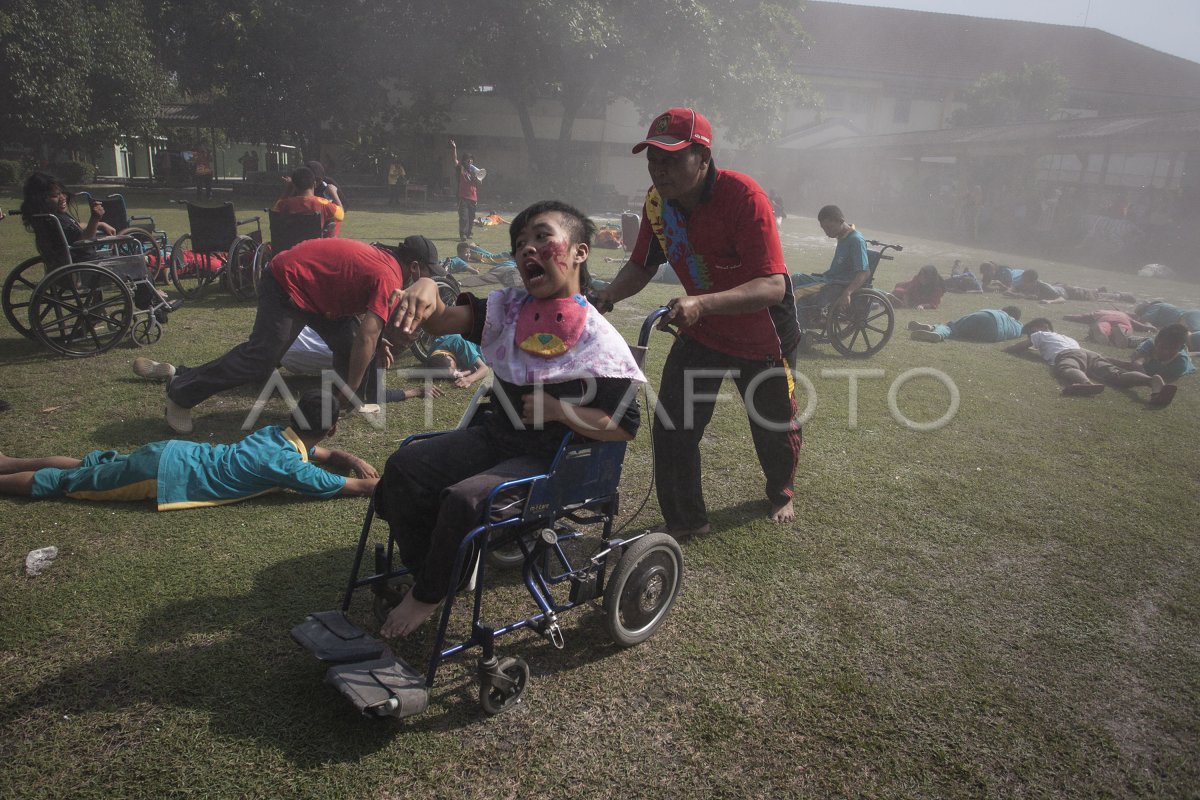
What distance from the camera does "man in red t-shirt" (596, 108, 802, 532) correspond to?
10.8ft

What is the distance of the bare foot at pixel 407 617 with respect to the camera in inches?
102

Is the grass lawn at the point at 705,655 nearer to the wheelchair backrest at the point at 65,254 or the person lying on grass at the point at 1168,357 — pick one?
the wheelchair backrest at the point at 65,254

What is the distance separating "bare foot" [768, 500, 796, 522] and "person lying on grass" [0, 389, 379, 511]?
7.28 feet

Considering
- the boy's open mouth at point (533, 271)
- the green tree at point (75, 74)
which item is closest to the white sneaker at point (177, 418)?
the boy's open mouth at point (533, 271)

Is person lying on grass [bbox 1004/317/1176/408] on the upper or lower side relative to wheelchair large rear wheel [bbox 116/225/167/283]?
lower

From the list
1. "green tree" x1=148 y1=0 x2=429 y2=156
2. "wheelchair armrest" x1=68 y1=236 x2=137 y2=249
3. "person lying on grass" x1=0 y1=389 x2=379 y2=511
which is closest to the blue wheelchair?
"person lying on grass" x1=0 y1=389 x2=379 y2=511

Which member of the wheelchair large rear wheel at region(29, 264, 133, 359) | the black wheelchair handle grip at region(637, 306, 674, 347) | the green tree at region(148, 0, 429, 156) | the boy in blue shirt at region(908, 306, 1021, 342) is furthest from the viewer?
the green tree at region(148, 0, 429, 156)

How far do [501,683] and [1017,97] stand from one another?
37849 mm

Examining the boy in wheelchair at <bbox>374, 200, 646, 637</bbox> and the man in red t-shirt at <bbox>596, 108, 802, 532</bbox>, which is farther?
the man in red t-shirt at <bbox>596, 108, 802, 532</bbox>

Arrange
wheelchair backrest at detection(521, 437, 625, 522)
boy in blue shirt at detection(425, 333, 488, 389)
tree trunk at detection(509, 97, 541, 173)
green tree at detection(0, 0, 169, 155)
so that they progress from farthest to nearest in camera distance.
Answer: tree trunk at detection(509, 97, 541, 173)
green tree at detection(0, 0, 169, 155)
boy in blue shirt at detection(425, 333, 488, 389)
wheelchair backrest at detection(521, 437, 625, 522)

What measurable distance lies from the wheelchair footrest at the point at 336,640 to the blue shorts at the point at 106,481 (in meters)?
1.62

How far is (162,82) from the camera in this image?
89.2 ft

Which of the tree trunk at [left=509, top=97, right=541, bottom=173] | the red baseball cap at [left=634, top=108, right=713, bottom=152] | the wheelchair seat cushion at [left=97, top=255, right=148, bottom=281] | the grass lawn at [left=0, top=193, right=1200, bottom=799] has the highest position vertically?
the tree trunk at [left=509, top=97, right=541, bottom=173]

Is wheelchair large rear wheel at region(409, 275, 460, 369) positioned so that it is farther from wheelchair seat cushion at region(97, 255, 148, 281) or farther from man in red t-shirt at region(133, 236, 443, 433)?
wheelchair seat cushion at region(97, 255, 148, 281)
